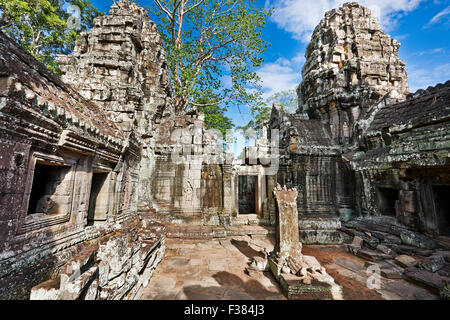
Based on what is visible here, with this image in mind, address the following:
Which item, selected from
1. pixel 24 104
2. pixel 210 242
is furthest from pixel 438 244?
pixel 24 104

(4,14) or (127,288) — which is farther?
(4,14)

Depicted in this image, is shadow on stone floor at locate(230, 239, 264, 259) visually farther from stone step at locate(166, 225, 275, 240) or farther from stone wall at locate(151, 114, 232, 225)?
stone wall at locate(151, 114, 232, 225)

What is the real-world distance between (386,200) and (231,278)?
7.63 m

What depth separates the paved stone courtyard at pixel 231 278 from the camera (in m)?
3.88

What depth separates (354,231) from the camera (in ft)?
24.9

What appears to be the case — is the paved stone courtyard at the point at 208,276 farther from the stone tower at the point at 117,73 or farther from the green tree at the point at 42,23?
the green tree at the point at 42,23

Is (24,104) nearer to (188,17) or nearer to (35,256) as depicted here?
(35,256)

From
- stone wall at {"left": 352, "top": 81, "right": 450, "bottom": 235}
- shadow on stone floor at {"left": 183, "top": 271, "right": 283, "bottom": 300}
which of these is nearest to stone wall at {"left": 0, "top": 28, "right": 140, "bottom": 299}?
shadow on stone floor at {"left": 183, "top": 271, "right": 283, "bottom": 300}

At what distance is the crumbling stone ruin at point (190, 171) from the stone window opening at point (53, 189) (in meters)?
0.02

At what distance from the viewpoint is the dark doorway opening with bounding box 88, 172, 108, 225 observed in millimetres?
5105

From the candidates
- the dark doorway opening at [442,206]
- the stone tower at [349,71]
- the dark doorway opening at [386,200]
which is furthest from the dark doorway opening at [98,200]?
the stone tower at [349,71]

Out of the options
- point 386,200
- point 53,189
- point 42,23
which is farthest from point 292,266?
point 42,23

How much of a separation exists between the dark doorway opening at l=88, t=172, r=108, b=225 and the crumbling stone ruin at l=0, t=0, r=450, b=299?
0.12ft
